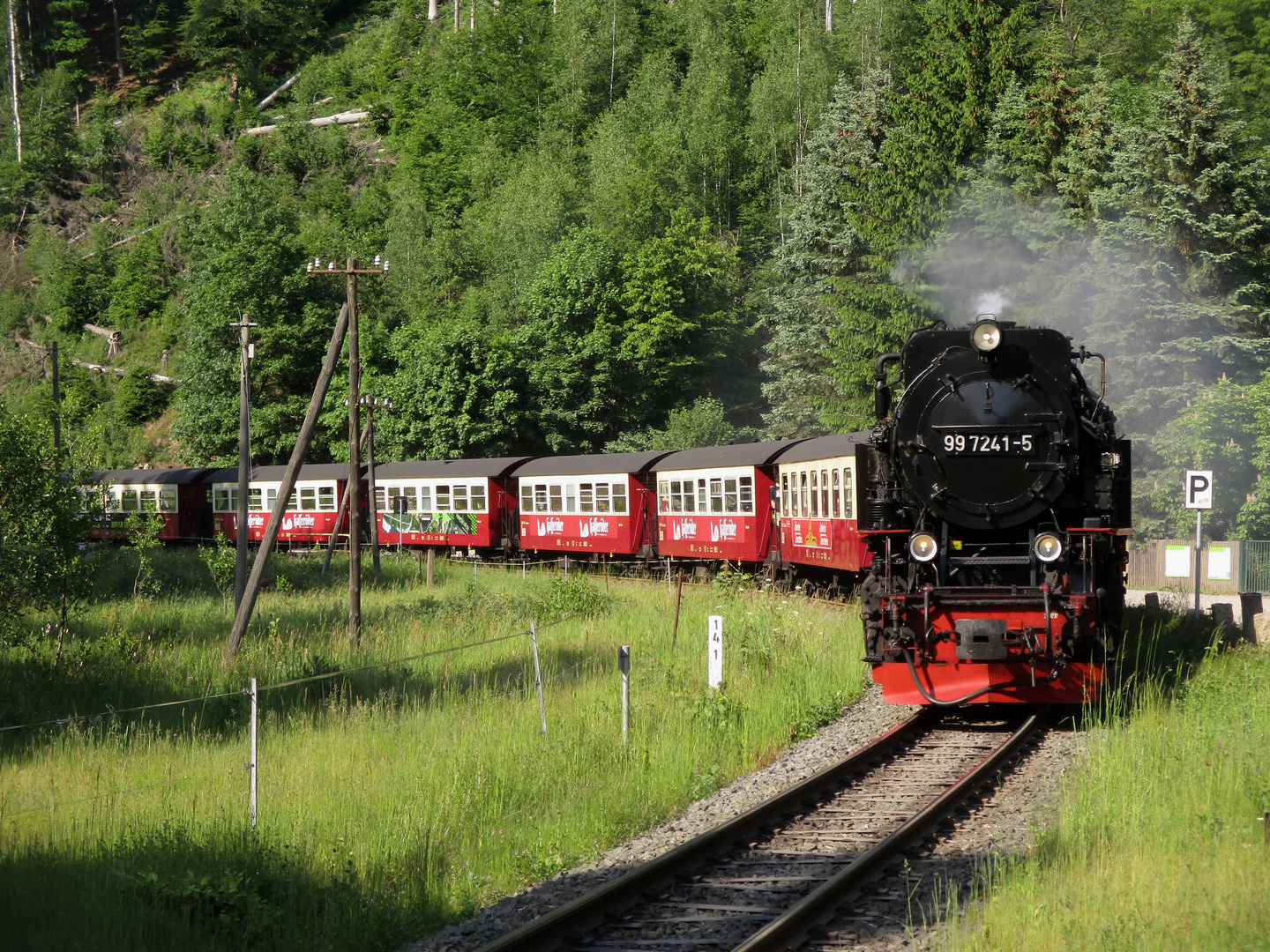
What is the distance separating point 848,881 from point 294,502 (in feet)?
127

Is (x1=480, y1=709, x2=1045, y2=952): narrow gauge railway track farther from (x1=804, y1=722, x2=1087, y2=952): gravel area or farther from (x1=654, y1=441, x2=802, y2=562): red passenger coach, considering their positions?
(x1=654, y1=441, x2=802, y2=562): red passenger coach

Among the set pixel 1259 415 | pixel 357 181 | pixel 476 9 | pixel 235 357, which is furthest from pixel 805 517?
pixel 476 9

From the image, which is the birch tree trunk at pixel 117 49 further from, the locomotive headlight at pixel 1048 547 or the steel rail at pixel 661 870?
the steel rail at pixel 661 870

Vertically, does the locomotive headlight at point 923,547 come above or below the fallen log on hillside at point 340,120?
below

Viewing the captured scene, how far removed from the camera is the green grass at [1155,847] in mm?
5418

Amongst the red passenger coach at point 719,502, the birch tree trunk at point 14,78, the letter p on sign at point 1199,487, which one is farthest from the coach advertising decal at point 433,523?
the birch tree trunk at point 14,78

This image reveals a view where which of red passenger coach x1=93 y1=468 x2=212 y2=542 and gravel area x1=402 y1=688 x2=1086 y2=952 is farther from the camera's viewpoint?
red passenger coach x1=93 y1=468 x2=212 y2=542

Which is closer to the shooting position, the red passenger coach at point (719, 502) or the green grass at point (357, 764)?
the green grass at point (357, 764)

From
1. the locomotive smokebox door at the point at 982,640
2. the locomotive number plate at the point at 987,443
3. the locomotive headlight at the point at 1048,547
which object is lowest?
the locomotive smokebox door at the point at 982,640

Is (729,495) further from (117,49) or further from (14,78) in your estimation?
(117,49)

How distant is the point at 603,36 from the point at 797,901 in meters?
71.5

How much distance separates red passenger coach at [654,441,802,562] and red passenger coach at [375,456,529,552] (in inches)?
279

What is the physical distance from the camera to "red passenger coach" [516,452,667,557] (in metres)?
30.3

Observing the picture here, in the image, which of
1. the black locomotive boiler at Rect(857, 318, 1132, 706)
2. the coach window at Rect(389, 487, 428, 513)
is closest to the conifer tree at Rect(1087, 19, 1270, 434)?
the black locomotive boiler at Rect(857, 318, 1132, 706)
